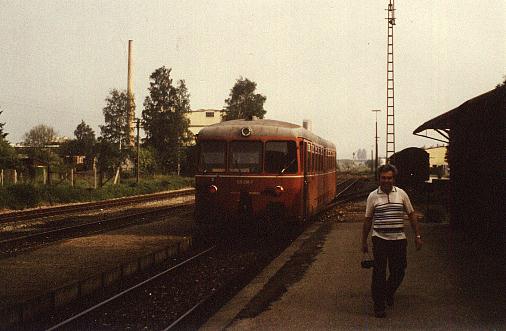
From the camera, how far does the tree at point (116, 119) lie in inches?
1997

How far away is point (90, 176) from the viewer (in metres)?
48.3

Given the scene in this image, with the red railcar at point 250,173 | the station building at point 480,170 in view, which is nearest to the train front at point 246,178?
the red railcar at point 250,173

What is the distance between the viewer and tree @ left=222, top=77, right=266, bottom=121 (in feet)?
233

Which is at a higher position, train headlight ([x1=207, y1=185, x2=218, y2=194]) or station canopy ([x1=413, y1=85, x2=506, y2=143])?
station canopy ([x1=413, y1=85, x2=506, y2=143])

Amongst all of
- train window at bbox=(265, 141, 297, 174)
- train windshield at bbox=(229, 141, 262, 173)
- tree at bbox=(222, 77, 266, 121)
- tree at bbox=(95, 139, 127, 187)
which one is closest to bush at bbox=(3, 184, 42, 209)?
tree at bbox=(95, 139, 127, 187)

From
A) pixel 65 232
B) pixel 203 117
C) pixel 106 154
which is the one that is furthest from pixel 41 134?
pixel 65 232

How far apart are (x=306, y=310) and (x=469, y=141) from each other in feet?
23.3

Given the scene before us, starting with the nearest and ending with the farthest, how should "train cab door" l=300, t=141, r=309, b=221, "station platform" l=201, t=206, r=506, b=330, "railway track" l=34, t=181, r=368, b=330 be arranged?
1. "station platform" l=201, t=206, r=506, b=330
2. "railway track" l=34, t=181, r=368, b=330
3. "train cab door" l=300, t=141, r=309, b=221

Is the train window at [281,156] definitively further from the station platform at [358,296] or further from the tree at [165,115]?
the tree at [165,115]

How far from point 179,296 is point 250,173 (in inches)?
207

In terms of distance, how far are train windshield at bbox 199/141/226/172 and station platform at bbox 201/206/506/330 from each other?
314cm

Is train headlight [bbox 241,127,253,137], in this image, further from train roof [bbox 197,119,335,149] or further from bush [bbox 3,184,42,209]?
bush [bbox 3,184,42,209]

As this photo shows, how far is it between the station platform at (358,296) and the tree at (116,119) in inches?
1609

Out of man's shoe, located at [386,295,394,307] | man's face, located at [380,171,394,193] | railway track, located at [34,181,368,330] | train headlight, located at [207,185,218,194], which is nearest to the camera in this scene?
man's face, located at [380,171,394,193]
